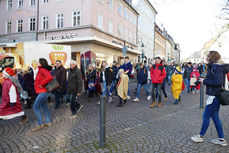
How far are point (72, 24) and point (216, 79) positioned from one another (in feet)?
63.8

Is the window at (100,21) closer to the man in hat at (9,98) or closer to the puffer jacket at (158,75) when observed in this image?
the puffer jacket at (158,75)

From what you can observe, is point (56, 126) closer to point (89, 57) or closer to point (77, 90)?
point (77, 90)

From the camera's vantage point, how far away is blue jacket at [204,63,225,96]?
11.5 feet

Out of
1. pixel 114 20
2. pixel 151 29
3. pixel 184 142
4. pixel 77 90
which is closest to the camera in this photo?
pixel 184 142

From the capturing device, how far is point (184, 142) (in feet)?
12.7

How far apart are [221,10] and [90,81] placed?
471 inches

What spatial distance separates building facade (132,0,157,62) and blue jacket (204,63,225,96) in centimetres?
3309

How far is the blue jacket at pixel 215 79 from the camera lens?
351cm

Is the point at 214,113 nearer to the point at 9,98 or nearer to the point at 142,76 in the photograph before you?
the point at 9,98

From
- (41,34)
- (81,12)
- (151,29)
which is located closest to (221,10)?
(81,12)

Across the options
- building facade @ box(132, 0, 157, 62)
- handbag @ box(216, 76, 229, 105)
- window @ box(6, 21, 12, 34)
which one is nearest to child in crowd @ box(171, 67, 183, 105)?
handbag @ box(216, 76, 229, 105)

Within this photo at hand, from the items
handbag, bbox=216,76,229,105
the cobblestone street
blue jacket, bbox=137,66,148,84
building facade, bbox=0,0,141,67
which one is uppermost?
building facade, bbox=0,0,141,67

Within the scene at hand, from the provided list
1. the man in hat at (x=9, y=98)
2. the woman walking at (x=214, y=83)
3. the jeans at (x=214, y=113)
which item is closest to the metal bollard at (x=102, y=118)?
the woman walking at (x=214, y=83)

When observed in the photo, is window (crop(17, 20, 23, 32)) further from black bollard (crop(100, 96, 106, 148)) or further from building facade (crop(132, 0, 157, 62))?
black bollard (crop(100, 96, 106, 148))
